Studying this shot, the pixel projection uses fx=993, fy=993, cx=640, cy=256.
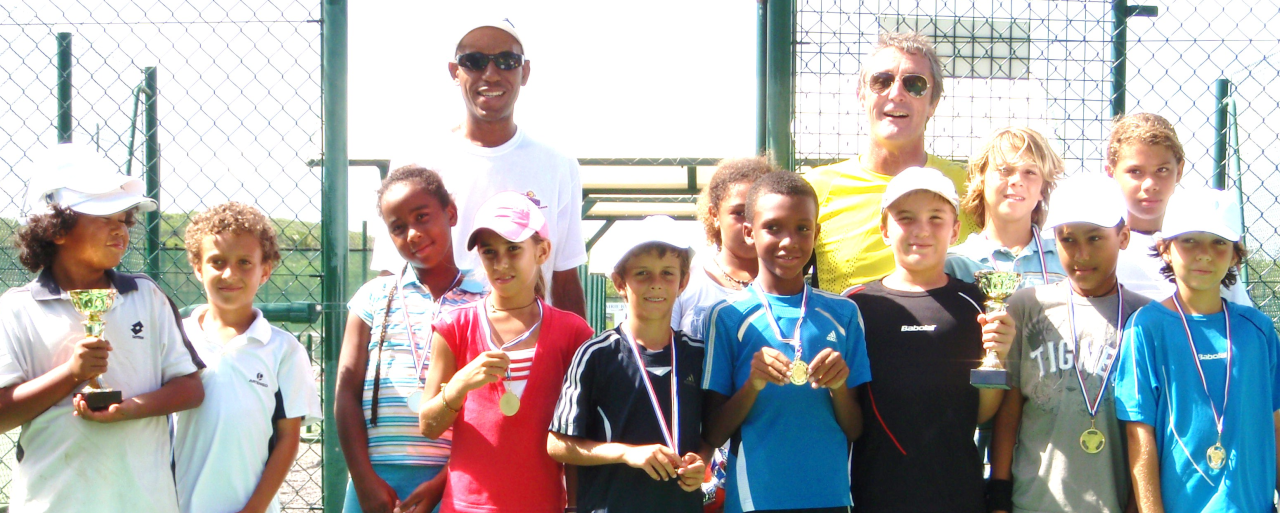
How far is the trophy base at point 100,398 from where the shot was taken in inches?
104

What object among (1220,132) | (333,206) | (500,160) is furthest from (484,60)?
(1220,132)

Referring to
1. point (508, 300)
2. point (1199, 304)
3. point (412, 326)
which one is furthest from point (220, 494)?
point (1199, 304)

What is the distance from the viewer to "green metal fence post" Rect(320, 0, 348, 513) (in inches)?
137

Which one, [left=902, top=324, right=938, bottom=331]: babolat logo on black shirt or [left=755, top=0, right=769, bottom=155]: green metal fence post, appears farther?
[left=755, top=0, right=769, bottom=155]: green metal fence post

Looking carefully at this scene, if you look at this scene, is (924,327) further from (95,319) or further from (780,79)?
(95,319)

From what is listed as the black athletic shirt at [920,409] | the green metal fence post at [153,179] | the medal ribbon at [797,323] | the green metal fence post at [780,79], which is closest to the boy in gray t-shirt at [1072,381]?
the black athletic shirt at [920,409]

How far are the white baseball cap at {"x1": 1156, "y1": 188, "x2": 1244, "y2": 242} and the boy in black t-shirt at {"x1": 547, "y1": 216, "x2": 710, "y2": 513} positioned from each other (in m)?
1.36

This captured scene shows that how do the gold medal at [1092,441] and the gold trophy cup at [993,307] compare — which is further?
the gold medal at [1092,441]

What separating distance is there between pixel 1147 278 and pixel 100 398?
10.1 ft

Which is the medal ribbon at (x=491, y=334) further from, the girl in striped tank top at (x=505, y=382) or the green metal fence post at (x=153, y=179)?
the green metal fence post at (x=153, y=179)

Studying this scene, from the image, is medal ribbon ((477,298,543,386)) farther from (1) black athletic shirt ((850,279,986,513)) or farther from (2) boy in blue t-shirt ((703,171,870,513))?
(1) black athletic shirt ((850,279,986,513))

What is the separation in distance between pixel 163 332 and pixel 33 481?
0.51 metres

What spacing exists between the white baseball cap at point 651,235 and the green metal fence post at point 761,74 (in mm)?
938

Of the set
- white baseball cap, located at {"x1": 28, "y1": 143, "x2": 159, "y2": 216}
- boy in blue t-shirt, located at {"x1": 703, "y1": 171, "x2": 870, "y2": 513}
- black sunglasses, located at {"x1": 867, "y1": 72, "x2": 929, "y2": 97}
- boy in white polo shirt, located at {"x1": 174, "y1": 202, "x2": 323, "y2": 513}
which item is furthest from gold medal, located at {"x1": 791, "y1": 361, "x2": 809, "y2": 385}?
white baseball cap, located at {"x1": 28, "y1": 143, "x2": 159, "y2": 216}
